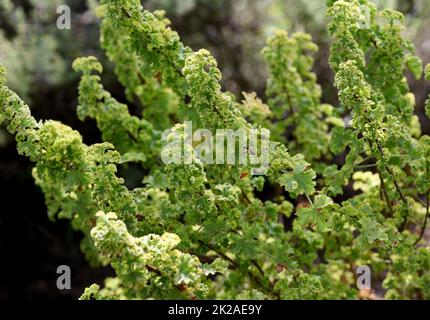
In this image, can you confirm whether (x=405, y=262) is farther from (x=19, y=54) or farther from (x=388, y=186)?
(x=19, y=54)

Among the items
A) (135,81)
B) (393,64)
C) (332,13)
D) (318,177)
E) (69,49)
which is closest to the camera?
(332,13)

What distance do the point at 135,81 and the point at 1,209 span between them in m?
2.57

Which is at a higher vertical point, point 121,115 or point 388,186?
point 121,115

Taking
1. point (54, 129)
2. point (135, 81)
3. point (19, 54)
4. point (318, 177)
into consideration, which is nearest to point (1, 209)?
point (19, 54)

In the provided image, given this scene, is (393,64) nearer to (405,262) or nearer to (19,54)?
(405,262)

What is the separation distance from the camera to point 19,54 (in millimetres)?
4605

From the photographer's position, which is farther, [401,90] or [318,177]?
[318,177]

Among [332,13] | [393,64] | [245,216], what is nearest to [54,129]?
[245,216]

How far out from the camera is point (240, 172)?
2328mm

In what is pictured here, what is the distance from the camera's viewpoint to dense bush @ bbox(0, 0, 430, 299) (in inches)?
85.4

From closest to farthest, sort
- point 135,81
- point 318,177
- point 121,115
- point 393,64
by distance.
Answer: point 393,64 → point 121,115 → point 135,81 → point 318,177

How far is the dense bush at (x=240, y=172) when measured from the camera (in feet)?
7.11
